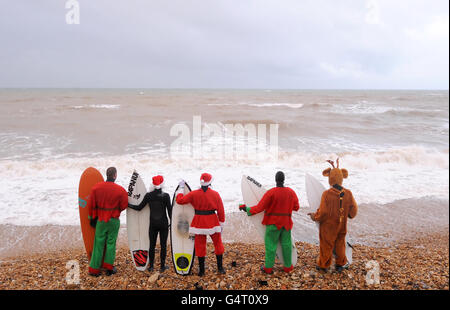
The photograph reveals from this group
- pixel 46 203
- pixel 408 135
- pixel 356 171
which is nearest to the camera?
pixel 46 203

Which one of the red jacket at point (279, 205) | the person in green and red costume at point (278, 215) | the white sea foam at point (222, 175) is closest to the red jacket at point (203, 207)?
the person in green and red costume at point (278, 215)

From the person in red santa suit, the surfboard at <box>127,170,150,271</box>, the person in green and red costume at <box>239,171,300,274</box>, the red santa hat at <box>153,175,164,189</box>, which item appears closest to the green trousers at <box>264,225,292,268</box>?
the person in green and red costume at <box>239,171,300,274</box>

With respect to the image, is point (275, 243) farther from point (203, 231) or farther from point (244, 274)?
point (203, 231)

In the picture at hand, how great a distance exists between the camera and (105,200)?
334 centimetres

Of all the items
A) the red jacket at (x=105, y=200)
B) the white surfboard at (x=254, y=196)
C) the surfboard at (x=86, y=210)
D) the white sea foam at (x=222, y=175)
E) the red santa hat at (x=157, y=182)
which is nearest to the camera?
the red jacket at (x=105, y=200)

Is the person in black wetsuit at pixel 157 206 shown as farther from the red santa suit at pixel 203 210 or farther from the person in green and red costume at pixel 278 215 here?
the person in green and red costume at pixel 278 215

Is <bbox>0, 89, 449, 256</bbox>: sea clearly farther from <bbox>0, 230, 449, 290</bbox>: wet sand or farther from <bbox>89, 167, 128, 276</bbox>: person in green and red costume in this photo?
<bbox>89, 167, 128, 276</bbox>: person in green and red costume

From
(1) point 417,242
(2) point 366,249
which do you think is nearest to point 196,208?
(2) point 366,249

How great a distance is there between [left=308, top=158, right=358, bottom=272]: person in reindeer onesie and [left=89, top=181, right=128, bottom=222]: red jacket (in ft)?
8.66

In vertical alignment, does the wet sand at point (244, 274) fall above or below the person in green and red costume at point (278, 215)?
below

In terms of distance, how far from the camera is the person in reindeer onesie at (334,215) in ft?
11.0
